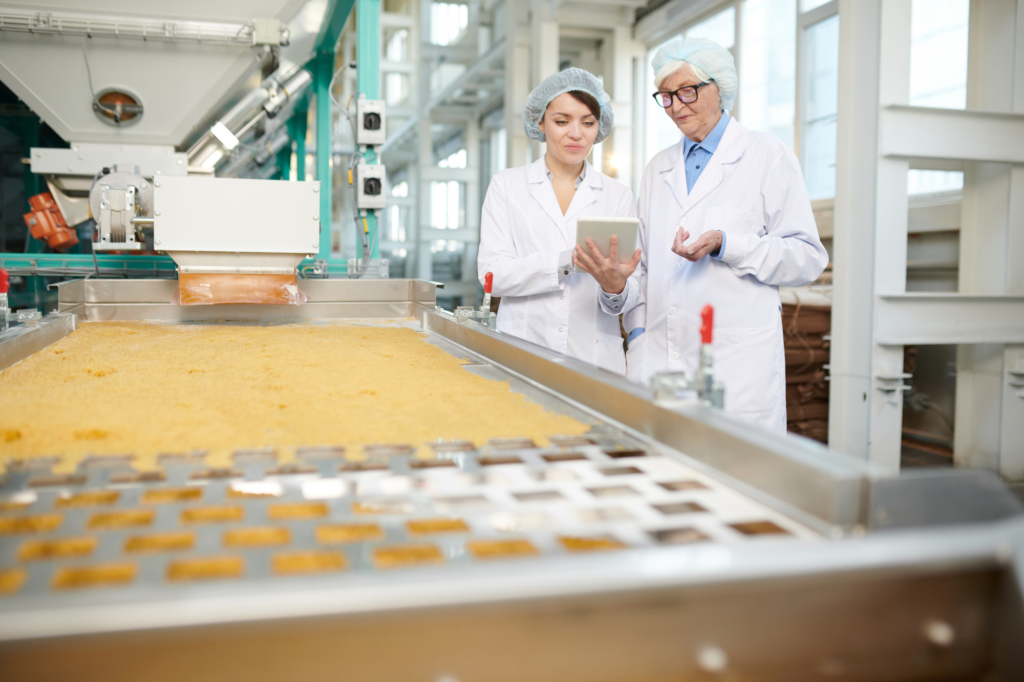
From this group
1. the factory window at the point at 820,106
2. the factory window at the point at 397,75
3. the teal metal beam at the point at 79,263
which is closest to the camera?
the teal metal beam at the point at 79,263

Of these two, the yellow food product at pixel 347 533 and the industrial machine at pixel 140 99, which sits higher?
the industrial machine at pixel 140 99

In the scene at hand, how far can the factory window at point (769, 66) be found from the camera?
479 cm

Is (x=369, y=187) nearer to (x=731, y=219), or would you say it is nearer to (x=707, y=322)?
(x=731, y=219)

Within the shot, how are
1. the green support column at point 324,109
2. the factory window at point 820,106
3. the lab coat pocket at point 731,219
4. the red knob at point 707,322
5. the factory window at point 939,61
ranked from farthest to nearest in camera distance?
the green support column at point 324,109, the factory window at point 820,106, the factory window at point 939,61, the lab coat pocket at point 731,219, the red knob at point 707,322

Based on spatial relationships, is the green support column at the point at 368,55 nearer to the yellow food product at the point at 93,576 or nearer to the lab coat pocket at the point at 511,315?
the lab coat pocket at the point at 511,315

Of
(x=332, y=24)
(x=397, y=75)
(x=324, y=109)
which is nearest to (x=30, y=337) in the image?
(x=332, y=24)

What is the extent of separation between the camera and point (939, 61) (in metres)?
3.91

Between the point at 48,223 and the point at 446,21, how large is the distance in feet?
23.4

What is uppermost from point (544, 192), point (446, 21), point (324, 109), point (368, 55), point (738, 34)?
point (446, 21)

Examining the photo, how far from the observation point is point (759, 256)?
166 cm

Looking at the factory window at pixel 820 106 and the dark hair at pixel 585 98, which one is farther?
the factory window at pixel 820 106

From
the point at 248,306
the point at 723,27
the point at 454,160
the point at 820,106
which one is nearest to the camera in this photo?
the point at 248,306

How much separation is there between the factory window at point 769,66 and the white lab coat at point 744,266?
10.8 feet

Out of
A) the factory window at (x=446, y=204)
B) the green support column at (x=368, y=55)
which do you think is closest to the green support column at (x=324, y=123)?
the green support column at (x=368, y=55)
